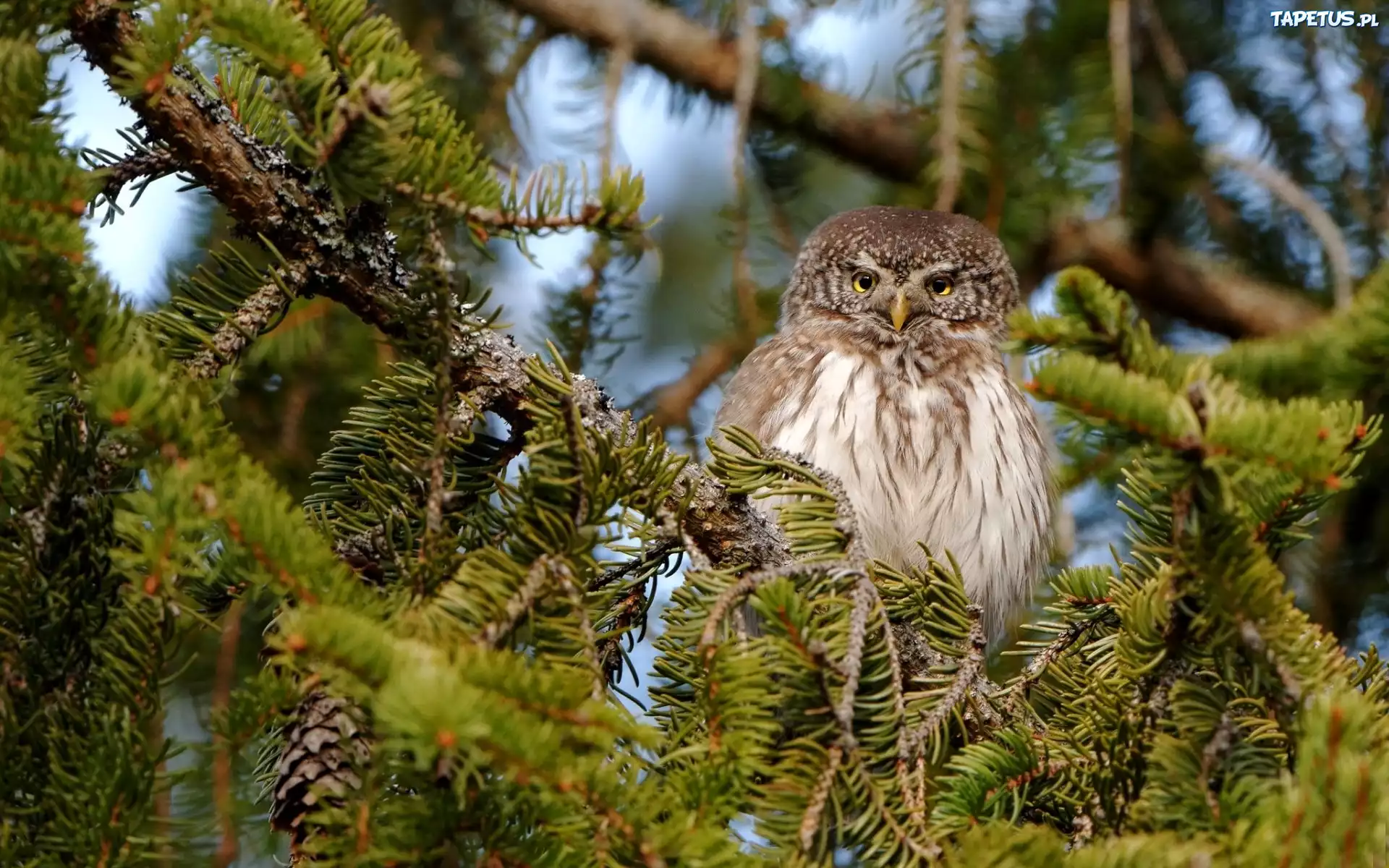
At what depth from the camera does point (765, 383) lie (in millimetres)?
3689

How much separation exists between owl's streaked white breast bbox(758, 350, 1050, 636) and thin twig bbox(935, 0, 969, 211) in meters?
0.72

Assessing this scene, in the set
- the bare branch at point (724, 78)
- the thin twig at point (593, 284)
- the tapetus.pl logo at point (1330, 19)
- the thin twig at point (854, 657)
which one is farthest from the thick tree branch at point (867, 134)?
the thin twig at point (854, 657)

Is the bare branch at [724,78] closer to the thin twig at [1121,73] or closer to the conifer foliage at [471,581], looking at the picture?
the thin twig at [1121,73]

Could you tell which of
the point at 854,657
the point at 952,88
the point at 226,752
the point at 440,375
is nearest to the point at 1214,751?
the point at 854,657

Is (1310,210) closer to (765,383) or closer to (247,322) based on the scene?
(765,383)

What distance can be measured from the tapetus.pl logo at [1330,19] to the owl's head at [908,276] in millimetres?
1113

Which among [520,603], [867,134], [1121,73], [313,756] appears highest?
[1121,73]

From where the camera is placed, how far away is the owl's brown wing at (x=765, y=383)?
3561 millimetres

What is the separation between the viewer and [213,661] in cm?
336

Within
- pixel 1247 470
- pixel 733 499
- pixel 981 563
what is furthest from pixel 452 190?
pixel 981 563

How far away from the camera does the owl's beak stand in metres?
3.79

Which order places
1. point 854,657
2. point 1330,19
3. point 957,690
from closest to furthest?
point 854,657, point 957,690, point 1330,19

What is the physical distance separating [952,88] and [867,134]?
743 millimetres

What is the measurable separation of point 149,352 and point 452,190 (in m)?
0.42
